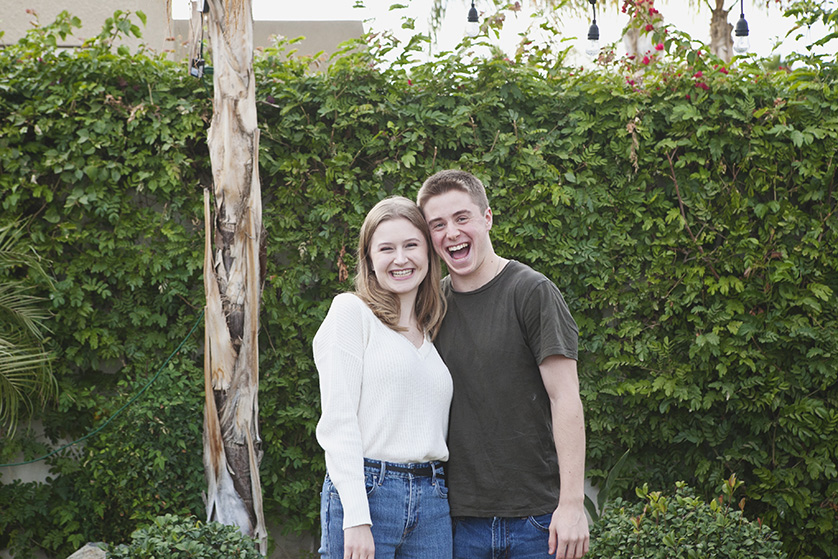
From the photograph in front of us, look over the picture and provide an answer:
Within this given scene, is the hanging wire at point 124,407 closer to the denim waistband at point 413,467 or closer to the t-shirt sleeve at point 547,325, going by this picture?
the denim waistband at point 413,467

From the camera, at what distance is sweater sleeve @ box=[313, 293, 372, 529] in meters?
2.08

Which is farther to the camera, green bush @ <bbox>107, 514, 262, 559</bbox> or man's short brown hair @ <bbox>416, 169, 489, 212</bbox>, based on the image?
green bush @ <bbox>107, 514, 262, 559</bbox>

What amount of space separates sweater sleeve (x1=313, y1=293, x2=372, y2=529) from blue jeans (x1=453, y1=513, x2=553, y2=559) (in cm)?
47

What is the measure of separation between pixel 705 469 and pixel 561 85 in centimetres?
252

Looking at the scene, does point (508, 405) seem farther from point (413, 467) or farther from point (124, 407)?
point (124, 407)

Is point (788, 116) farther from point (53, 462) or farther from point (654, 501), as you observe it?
point (53, 462)

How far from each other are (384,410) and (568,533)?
0.70 metres

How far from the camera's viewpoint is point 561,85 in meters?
4.44

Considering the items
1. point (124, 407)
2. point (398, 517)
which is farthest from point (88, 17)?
point (398, 517)

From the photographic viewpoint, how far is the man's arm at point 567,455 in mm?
2244

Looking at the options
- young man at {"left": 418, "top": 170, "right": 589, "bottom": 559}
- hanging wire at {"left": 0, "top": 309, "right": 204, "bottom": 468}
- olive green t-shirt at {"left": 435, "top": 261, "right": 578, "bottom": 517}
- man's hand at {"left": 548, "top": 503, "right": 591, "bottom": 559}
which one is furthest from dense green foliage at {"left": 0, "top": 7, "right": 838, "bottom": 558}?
man's hand at {"left": 548, "top": 503, "right": 591, "bottom": 559}

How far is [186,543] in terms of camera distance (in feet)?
10.1

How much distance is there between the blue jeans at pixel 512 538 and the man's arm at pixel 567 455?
0.20ft

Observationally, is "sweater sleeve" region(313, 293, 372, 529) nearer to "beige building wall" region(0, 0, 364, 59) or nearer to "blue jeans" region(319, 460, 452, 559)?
"blue jeans" region(319, 460, 452, 559)
